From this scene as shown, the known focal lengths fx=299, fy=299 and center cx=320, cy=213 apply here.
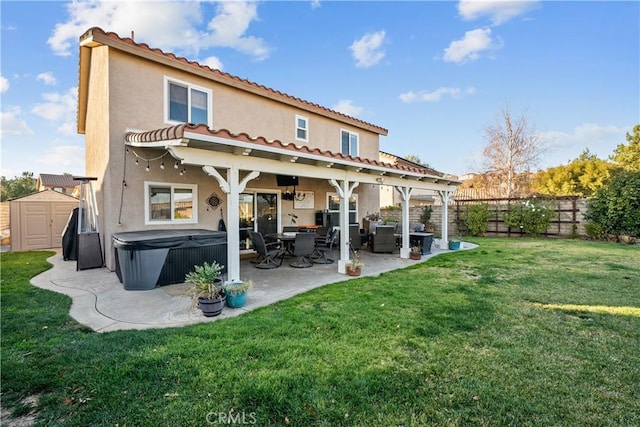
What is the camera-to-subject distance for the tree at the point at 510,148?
2333 centimetres

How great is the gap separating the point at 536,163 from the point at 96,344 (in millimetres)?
28780

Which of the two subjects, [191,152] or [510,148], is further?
[510,148]

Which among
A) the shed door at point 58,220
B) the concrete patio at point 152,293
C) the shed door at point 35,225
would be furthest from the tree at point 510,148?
the shed door at point 35,225

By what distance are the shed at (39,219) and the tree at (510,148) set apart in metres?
28.0

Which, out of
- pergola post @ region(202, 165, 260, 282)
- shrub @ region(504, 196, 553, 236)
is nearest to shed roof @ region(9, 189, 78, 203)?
pergola post @ region(202, 165, 260, 282)

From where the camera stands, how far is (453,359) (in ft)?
10.5

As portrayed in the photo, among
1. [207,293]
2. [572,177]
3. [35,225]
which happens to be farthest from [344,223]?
[572,177]

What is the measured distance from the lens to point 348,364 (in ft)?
10.1

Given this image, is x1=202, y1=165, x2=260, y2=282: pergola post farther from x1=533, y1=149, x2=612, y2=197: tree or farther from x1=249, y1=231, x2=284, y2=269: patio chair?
x1=533, y1=149, x2=612, y2=197: tree

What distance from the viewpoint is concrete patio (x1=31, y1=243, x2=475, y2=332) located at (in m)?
4.48

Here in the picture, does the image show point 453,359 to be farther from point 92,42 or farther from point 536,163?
point 536,163

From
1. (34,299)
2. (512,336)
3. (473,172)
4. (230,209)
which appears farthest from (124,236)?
(473,172)

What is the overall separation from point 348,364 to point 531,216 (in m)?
16.1

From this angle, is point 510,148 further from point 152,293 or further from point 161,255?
point 152,293
